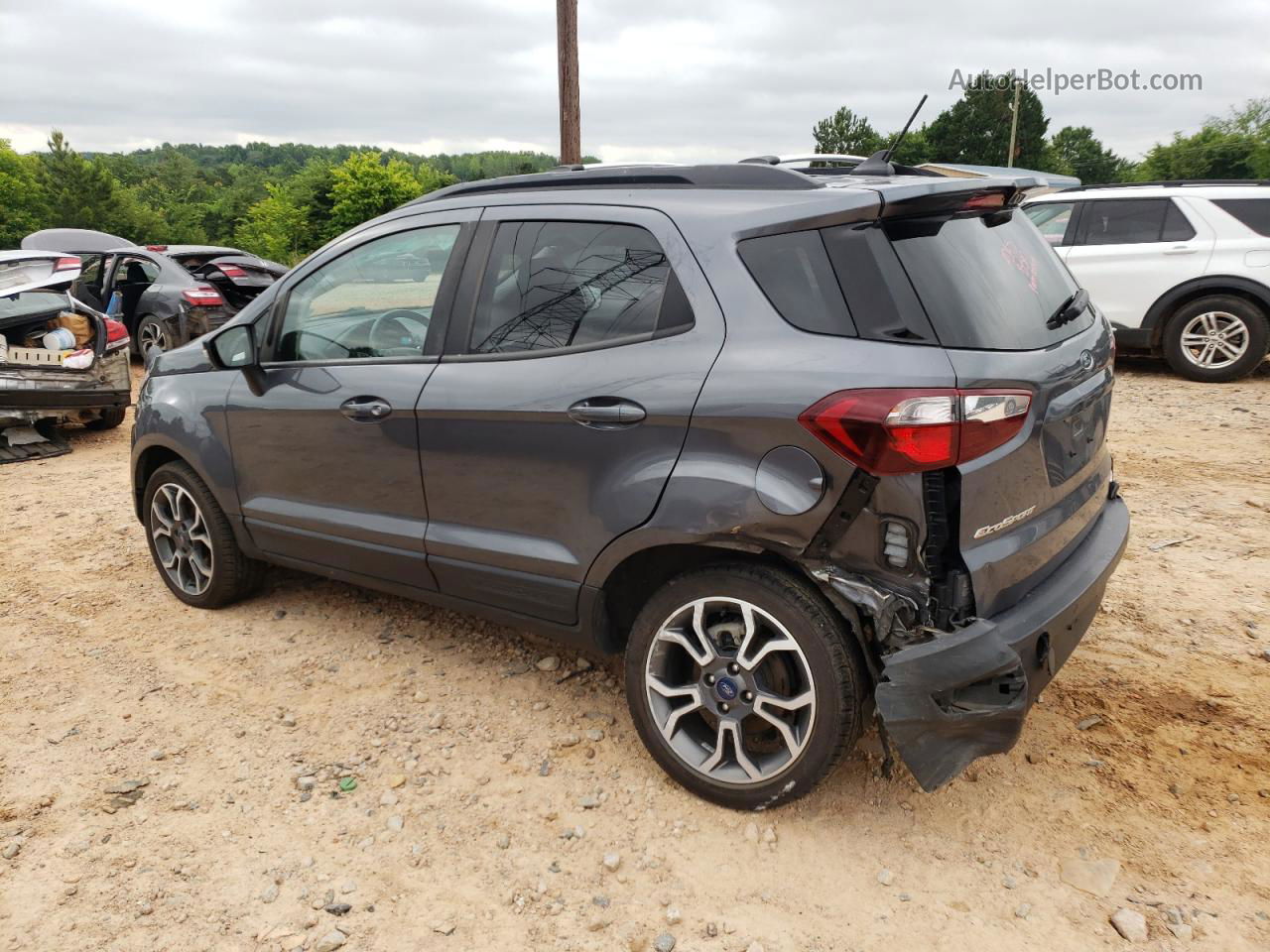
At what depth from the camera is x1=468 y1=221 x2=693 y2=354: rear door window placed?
272cm

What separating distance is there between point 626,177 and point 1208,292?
7.68 metres

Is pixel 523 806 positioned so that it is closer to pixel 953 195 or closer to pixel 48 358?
pixel 953 195

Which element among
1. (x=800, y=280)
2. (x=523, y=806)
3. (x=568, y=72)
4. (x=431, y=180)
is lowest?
(x=523, y=806)

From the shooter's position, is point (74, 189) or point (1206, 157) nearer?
point (74, 189)

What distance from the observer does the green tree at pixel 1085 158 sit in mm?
73312

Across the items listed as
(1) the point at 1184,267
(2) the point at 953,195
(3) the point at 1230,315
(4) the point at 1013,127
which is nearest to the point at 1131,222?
(1) the point at 1184,267

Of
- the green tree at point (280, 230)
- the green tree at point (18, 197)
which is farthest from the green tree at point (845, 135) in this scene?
the green tree at point (18, 197)

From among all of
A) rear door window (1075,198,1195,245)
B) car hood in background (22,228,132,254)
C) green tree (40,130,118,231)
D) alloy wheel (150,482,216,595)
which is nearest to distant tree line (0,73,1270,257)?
green tree (40,130,118,231)

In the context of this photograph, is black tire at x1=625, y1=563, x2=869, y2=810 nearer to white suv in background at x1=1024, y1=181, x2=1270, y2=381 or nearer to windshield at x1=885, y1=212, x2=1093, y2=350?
windshield at x1=885, y1=212, x2=1093, y2=350

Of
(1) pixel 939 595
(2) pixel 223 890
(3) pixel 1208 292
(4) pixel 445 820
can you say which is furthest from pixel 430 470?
(3) pixel 1208 292

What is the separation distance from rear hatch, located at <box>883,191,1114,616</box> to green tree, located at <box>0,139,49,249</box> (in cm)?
5256

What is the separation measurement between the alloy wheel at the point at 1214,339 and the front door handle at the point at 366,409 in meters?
8.10

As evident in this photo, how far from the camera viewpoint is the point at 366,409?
10.9ft

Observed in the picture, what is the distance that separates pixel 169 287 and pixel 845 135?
5925 centimetres
